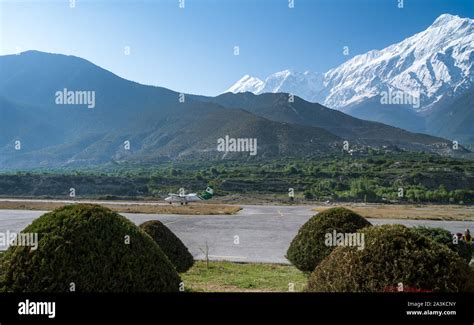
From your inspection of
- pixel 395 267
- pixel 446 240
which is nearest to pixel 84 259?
pixel 395 267

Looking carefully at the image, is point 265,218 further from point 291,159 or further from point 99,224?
point 291,159

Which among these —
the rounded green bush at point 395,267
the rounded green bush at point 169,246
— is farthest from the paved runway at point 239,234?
the rounded green bush at point 395,267

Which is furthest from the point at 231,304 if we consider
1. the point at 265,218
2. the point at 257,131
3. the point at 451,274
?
the point at 257,131

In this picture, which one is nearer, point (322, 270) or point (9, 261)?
point (9, 261)

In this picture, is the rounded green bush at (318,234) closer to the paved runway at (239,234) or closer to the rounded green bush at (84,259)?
the paved runway at (239,234)

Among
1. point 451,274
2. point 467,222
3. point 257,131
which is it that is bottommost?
point 467,222

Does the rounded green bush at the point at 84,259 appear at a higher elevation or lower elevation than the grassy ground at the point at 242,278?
higher
